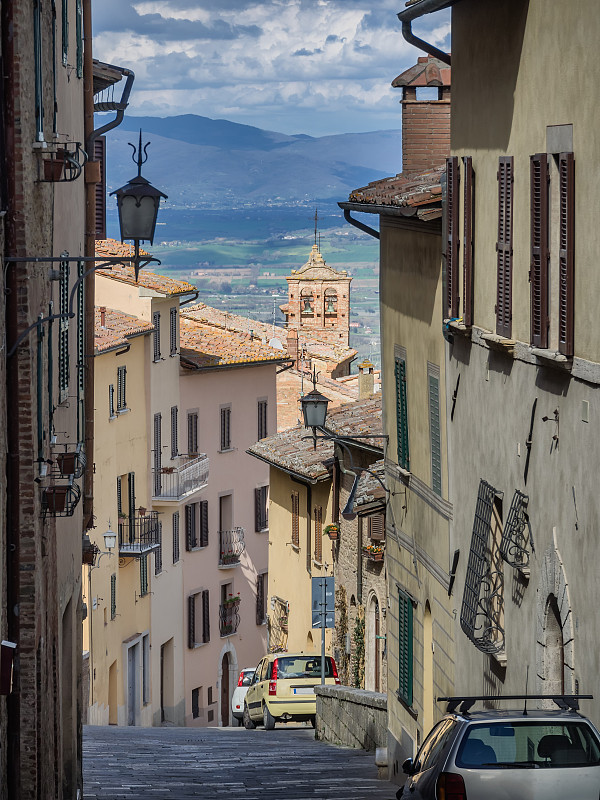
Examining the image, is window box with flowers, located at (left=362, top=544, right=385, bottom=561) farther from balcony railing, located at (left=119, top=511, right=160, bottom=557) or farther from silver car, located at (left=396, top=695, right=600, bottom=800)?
silver car, located at (left=396, top=695, right=600, bottom=800)

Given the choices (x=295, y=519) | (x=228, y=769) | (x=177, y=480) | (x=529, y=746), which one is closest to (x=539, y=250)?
(x=529, y=746)

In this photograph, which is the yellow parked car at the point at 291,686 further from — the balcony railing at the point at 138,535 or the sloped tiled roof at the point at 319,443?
the balcony railing at the point at 138,535

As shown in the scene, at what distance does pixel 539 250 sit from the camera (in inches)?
492

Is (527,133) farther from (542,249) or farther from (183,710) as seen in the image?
(183,710)

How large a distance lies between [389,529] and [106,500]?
66.8 feet

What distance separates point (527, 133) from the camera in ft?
42.8

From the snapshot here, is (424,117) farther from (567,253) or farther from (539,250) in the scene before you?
(567,253)

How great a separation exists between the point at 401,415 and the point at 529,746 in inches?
405

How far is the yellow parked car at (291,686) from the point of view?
29.9 metres

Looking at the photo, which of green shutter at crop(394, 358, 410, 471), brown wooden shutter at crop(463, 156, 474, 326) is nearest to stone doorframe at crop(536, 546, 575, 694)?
brown wooden shutter at crop(463, 156, 474, 326)

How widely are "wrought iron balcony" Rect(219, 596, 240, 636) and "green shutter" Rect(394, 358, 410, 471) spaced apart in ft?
104

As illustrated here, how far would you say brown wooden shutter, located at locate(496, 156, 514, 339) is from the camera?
1369cm

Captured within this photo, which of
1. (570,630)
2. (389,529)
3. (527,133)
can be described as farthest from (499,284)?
(389,529)

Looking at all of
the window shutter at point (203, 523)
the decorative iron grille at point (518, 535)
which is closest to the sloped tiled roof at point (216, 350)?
the window shutter at point (203, 523)
